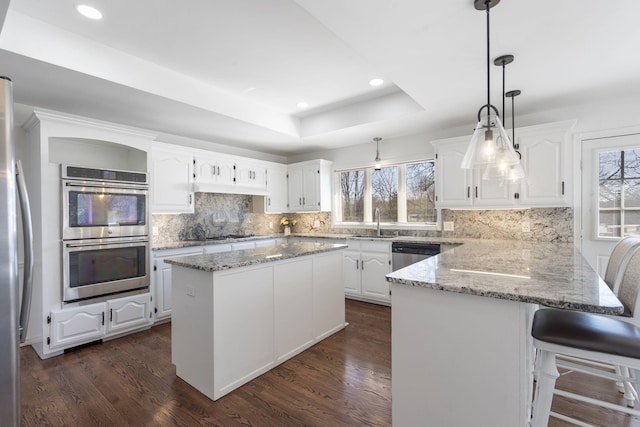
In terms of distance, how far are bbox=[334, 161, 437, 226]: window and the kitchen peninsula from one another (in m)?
2.20

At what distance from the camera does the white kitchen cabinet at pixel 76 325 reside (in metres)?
2.80

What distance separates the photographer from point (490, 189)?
3551mm

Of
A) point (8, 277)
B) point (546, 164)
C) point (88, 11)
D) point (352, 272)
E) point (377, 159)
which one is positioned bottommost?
point (352, 272)

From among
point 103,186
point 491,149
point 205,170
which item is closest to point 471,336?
point 491,149

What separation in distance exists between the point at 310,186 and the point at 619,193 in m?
3.89

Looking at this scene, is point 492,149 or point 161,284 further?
point 161,284

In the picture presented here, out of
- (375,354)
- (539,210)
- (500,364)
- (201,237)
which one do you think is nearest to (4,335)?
(500,364)

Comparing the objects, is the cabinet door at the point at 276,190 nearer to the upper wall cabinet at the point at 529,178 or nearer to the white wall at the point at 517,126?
the white wall at the point at 517,126

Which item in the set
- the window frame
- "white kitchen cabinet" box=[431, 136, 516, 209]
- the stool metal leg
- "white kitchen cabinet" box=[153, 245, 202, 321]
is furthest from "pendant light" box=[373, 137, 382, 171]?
the stool metal leg

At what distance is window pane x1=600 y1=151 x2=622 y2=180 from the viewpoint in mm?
3145

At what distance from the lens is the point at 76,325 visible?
115 inches

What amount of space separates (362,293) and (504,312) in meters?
3.11

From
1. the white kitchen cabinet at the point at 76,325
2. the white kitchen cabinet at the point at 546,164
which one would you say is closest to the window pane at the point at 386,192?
the white kitchen cabinet at the point at 546,164

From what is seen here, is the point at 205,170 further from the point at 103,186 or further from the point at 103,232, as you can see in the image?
the point at 103,232
